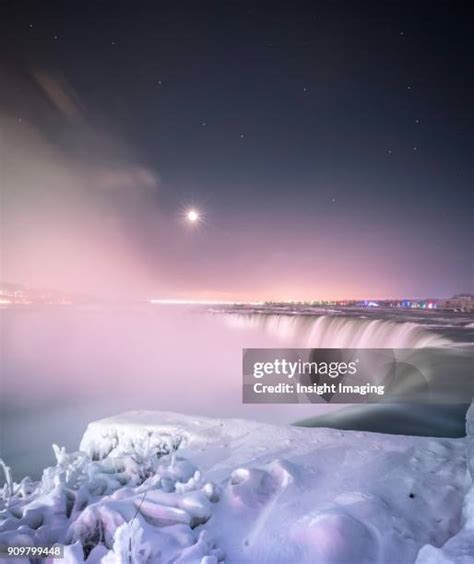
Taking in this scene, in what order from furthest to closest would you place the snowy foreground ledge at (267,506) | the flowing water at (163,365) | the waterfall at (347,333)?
the flowing water at (163,365) → the waterfall at (347,333) → the snowy foreground ledge at (267,506)

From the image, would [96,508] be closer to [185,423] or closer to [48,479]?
[48,479]

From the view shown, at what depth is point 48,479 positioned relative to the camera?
2240mm

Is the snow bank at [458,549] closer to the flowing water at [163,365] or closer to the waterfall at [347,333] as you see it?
the flowing water at [163,365]

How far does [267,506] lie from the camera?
1.93 meters

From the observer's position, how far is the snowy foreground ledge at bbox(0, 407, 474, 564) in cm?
158

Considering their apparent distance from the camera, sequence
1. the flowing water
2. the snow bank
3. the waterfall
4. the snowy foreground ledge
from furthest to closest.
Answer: the flowing water, the waterfall, the snowy foreground ledge, the snow bank

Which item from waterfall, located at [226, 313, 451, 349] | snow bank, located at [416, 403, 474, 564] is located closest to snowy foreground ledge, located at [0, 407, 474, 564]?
snow bank, located at [416, 403, 474, 564]

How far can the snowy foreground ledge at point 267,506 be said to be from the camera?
62.4 inches

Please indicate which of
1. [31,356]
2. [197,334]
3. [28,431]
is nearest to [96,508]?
[28,431]

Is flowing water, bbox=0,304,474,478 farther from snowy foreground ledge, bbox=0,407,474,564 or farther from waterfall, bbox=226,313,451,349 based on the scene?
snowy foreground ledge, bbox=0,407,474,564

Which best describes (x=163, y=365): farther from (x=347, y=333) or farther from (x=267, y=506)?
(x=267, y=506)

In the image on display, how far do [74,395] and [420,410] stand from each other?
1500 cm

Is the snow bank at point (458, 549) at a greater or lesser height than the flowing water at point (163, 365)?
greater

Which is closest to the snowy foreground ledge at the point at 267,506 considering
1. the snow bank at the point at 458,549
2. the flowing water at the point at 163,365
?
the snow bank at the point at 458,549
